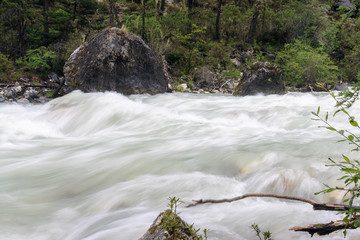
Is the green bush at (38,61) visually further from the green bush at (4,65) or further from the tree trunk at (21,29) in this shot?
the tree trunk at (21,29)

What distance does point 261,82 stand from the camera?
10.2 meters

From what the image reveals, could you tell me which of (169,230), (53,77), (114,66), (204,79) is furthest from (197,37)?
(169,230)

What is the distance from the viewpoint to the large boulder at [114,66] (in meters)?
9.24

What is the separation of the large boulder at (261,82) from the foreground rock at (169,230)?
28.9ft

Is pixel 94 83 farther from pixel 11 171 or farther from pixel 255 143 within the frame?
pixel 255 143

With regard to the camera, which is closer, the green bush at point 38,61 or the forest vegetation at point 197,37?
the green bush at point 38,61

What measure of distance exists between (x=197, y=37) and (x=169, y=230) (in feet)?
49.6

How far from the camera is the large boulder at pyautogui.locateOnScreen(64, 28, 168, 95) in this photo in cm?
924

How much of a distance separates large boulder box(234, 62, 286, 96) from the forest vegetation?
4.69 ft

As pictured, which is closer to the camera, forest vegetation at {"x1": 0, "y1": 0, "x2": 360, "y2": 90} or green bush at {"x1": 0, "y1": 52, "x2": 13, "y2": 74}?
green bush at {"x1": 0, "y1": 52, "x2": 13, "y2": 74}

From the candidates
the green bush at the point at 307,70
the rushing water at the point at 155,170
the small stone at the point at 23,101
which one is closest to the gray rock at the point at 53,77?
the small stone at the point at 23,101

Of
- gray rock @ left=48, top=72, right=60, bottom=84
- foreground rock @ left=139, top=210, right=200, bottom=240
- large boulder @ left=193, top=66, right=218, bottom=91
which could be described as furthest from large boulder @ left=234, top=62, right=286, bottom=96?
foreground rock @ left=139, top=210, right=200, bottom=240

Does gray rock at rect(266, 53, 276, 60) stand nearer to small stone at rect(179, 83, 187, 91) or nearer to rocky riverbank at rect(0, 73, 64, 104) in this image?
small stone at rect(179, 83, 187, 91)

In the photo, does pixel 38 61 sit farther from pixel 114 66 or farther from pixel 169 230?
pixel 169 230
